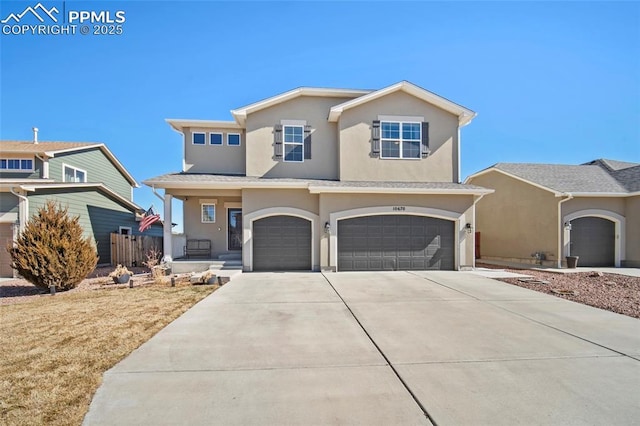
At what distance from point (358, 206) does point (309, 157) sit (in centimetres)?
333

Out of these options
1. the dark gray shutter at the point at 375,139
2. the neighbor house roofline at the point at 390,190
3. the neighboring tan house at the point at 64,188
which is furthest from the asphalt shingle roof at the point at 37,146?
the dark gray shutter at the point at 375,139

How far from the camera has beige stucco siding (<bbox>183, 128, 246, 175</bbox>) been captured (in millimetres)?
14353

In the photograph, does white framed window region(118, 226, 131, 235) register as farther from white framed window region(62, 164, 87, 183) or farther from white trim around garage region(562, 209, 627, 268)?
white trim around garage region(562, 209, 627, 268)

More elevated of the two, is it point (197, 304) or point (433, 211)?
point (433, 211)

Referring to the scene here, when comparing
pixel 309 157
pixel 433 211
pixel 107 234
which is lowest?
pixel 107 234

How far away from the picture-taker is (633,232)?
1393 centimetres

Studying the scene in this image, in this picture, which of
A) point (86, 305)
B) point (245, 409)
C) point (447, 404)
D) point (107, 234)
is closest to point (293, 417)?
point (245, 409)

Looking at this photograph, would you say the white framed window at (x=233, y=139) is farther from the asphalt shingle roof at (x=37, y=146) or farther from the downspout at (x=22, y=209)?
the asphalt shingle roof at (x=37, y=146)

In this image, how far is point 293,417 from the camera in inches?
115

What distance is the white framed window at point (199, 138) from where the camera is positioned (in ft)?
47.4

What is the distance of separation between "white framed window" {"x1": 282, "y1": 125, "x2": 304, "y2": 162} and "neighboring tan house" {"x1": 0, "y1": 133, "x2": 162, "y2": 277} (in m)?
9.23

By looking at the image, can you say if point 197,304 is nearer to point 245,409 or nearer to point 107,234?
point 245,409

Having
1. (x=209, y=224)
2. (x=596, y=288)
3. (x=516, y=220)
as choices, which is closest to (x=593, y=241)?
(x=516, y=220)

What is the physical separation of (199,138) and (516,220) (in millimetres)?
16672
